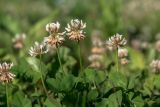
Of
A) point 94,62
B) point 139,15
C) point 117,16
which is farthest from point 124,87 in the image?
point 139,15

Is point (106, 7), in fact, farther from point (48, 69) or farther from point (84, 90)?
point (84, 90)

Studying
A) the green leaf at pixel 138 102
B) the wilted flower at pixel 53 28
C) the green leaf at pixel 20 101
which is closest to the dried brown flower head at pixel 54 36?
the wilted flower at pixel 53 28

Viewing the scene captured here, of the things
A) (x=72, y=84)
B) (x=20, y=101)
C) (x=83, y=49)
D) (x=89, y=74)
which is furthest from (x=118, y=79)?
(x=83, y=49)

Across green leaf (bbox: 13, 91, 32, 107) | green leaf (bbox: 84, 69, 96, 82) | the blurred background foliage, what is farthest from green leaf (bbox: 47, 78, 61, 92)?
green leaf (bbox: 84, 69, 96, 82)

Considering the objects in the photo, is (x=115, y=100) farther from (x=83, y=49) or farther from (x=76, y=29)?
(x=83, y=49)

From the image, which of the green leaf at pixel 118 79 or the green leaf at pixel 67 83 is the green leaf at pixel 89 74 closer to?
the green leaf at pixel 118 79

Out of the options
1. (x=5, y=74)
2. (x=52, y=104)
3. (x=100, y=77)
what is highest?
(x=100, y=77)

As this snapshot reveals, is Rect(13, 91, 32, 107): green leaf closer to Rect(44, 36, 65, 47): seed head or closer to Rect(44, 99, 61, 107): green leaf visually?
Rect(44, 99, 61, 107): green leaf
